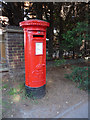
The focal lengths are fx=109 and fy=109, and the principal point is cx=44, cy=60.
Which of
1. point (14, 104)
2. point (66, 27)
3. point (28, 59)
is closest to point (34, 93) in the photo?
point (14, 104)

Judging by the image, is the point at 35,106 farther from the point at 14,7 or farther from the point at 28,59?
the point at 14,7

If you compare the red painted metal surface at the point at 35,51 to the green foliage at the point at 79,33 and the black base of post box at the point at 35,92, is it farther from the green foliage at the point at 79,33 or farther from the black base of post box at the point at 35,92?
the green foliage at the point at 79,33

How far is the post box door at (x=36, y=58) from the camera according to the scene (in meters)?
2.64

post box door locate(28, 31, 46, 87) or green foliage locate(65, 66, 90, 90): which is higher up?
post box door locate(28, 31, 46, 87)

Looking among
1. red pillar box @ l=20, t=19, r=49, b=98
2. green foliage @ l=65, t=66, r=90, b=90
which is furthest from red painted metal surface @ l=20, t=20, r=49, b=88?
green foliage @ l=65, t=66, r=90, b=90

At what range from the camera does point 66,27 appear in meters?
5.76

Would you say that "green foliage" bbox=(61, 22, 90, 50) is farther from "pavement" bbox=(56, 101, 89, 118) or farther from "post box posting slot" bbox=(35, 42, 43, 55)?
"pavement" bbox=(56, 101, 89, 118)

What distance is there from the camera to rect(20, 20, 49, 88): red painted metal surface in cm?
258

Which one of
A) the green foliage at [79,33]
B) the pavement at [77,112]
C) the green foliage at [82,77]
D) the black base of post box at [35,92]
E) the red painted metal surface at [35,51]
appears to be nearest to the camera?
the pavement at [77,112]

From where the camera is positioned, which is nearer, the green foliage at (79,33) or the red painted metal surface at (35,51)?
the red painted metal surface at (35,51)

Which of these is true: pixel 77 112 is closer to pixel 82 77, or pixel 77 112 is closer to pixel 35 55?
pixel 82 77

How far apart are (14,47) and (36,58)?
1337 mm

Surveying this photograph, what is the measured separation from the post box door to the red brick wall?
1161 millimetres

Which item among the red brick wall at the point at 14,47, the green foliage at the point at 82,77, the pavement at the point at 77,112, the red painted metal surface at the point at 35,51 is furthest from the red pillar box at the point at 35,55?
the green foliage at the point at 82,77
